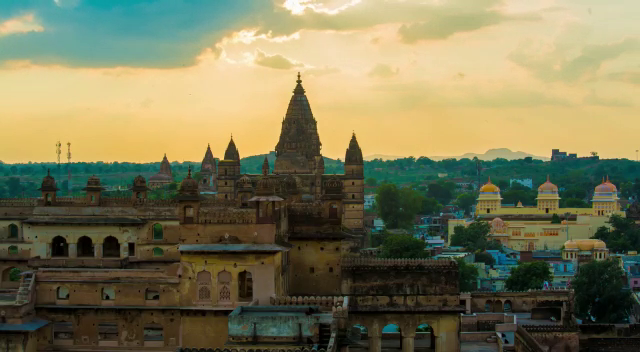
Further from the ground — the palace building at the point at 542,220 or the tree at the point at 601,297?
the palace building at the point at 542,220

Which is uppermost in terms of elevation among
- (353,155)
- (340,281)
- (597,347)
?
(353,155)

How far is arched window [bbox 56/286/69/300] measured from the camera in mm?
34250

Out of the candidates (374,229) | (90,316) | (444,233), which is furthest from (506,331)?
(444,233)

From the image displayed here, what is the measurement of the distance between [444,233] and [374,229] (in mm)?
18453

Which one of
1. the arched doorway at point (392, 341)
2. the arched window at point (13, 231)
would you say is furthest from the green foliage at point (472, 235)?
the arched doorway at point (392, 341)

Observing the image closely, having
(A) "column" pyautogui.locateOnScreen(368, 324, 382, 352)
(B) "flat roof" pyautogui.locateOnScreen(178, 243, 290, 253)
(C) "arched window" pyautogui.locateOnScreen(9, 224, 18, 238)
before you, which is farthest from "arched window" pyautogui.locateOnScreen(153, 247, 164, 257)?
(A) "column" pyautogui.locateOnScreen(368, 324, 382, 352)

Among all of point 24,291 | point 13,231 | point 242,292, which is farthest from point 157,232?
point 242,292

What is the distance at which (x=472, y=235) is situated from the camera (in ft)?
336

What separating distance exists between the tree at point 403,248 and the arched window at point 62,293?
40071 mm

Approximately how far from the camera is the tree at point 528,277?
65375 mm

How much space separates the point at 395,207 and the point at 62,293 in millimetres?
91056

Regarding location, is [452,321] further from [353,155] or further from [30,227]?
[353,155]

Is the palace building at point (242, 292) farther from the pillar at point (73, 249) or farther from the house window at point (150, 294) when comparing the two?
the pillar at point (73, 249)

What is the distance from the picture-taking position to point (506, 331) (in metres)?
40.1
